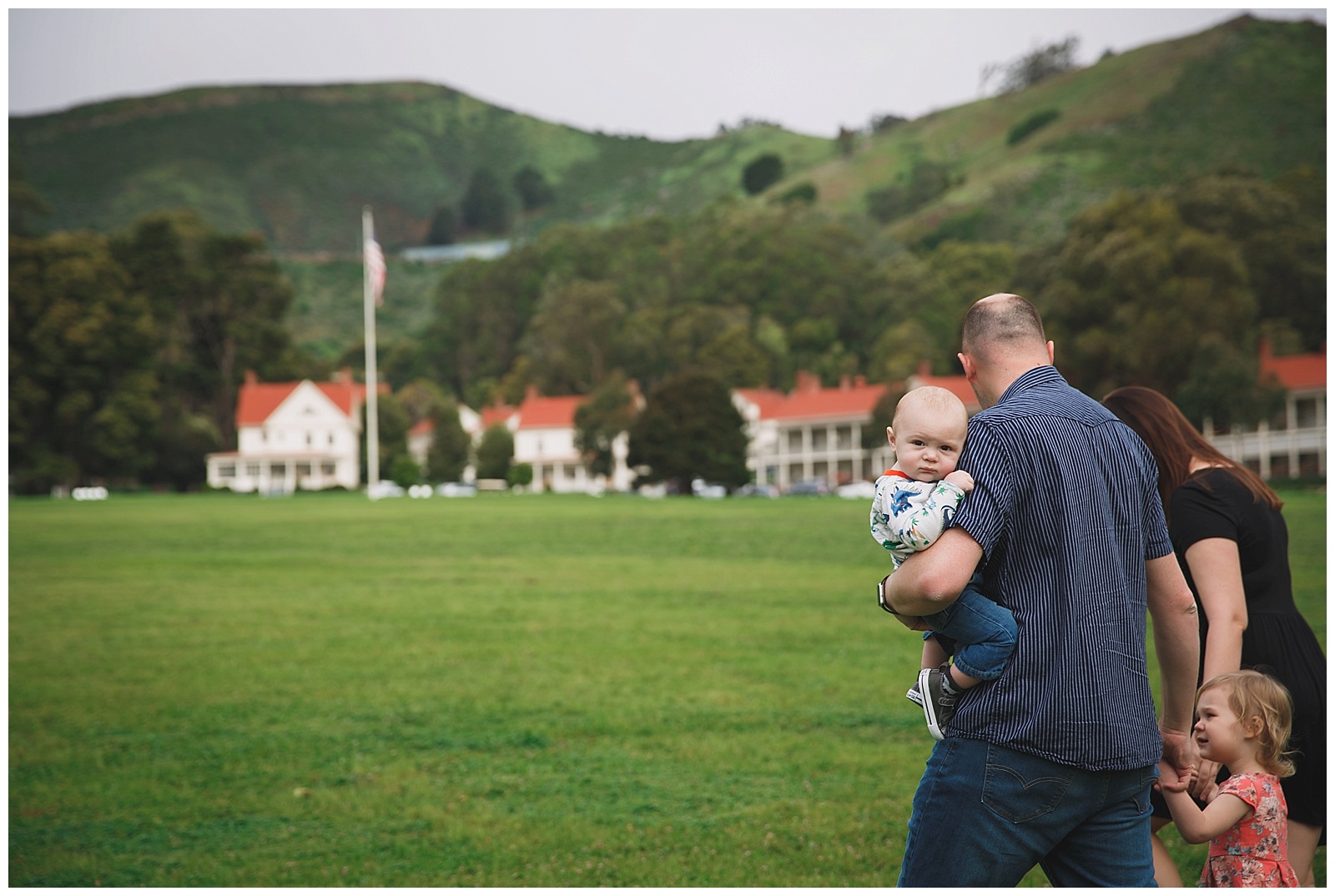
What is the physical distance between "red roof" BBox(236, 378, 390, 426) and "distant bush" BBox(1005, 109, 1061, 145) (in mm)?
107740

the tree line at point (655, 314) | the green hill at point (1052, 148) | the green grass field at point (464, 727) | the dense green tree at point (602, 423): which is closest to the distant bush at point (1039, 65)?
the green hill at point (1052, 148)

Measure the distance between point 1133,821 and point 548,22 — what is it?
9492 centimetres

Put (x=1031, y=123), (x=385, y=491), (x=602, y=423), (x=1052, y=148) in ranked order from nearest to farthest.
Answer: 1. (x=385, y=491)
2. (x=602, y=423)
3. (x=1052, y=148)
4. (x=1031, y=123)

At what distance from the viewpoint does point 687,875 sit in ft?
17.9

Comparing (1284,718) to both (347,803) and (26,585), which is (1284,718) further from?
(26,585)

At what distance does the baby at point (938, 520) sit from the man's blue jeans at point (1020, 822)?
0.45ft

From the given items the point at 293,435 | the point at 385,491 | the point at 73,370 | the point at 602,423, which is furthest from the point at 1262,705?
the point at 293,435

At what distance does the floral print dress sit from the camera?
342 centimetres

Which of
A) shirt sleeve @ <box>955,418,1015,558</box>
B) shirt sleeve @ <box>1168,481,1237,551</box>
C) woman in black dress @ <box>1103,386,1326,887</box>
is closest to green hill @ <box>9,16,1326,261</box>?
woman in black dress @ <box>1103,386,1326,887</box>

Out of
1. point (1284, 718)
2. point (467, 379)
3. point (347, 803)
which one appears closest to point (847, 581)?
point (347, 803)

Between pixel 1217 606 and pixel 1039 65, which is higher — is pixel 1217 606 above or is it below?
below

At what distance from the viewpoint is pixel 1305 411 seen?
57875 mm

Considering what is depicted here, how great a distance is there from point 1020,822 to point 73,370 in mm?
76664

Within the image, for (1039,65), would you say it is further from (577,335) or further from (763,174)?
(577,335)
